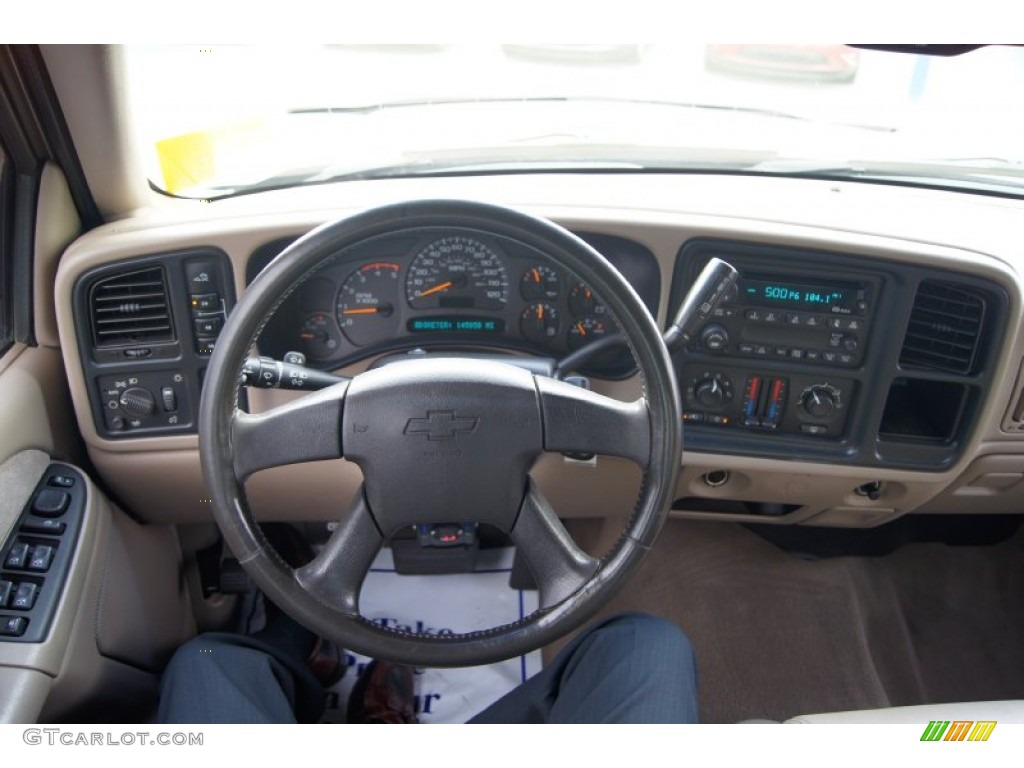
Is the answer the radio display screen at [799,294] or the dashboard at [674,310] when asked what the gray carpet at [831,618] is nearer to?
the dashboard at [674,310]

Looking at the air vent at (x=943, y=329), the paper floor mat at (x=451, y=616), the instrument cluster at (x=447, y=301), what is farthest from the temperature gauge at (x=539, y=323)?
the paper floor mat at (x=451, y=616)

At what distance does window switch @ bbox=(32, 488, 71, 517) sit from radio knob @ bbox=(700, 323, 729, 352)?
1083 millimetres

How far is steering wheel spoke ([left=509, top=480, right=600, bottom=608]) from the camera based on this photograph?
3.27 feet

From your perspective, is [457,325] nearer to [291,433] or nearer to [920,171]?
[291,433]

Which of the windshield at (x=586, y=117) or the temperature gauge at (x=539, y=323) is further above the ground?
the windshield at (x=586, y=117)

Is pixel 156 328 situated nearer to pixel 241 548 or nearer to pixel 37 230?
pixel 37 230

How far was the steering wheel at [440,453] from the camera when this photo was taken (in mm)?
927

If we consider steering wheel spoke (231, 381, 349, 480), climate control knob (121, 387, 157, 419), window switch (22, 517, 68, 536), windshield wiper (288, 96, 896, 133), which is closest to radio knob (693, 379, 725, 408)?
windshield wiper (288, 96, 896, 133)

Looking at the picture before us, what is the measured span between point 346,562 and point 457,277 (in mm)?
575

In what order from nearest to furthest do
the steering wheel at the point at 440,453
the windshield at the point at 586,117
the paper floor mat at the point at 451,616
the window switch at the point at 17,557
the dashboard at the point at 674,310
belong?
the steering wheel at the point at 440,453, the window switch at the point at 17,557, the dashboard at the point at 674,310, the windshield at the point at 586,117, the paper floor mat at the point at 451,616

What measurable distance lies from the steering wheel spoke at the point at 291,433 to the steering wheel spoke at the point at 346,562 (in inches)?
3.4

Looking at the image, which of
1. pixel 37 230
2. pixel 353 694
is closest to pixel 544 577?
pixel 353 694

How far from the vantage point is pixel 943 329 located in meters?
1.36

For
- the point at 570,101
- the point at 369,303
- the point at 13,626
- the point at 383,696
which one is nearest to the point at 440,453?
the point at 369,303
